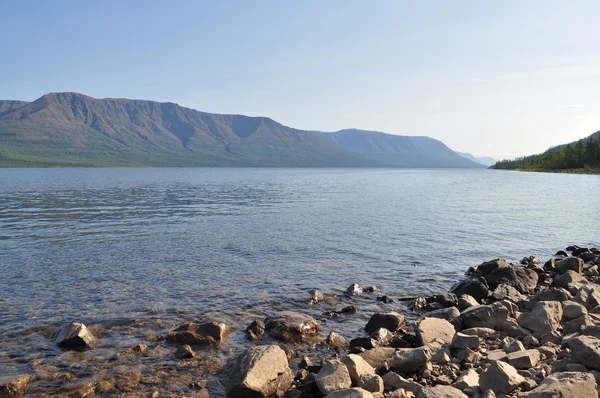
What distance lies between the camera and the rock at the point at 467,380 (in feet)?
34.5

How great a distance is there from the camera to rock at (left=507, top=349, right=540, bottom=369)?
11516 mm

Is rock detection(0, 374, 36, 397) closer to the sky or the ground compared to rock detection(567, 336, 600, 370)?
closer to the ground

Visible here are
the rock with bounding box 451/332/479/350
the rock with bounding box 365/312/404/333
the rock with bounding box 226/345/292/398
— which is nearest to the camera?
the rock with bounding box 226/345/292/398

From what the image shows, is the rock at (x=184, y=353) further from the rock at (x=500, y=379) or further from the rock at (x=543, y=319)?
the rock at (x=543, y=319)

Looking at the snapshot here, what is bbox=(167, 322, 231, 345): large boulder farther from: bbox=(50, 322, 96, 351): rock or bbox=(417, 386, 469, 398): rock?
bbox=(417, 386, 469, 398): rock

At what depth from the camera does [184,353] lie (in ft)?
45.4

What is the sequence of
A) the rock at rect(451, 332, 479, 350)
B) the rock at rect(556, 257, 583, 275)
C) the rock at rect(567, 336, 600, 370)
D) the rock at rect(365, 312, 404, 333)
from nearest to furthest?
1. the rock at rect(567, 336, 600, 370)
2. the rock at rect(451, 332, 479, 350)
3. the rock at rect(365, 312, 404, 333)
4. the rock at rect(556, 257, 583, 275)

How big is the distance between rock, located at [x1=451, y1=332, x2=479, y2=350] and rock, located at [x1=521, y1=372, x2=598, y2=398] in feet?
12.4

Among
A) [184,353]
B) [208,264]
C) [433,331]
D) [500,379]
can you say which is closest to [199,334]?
[184,353]

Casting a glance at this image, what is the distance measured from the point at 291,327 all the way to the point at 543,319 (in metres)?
9.12

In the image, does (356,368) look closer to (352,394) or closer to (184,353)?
(352,394)

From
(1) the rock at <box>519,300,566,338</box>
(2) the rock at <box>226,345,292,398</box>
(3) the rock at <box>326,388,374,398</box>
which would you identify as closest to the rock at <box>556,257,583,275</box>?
(1) the rock at <box>519,300,566,338</box>

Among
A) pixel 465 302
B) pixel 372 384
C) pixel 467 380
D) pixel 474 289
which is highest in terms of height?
pixel 467 380

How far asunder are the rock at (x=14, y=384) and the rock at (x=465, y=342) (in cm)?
1297
